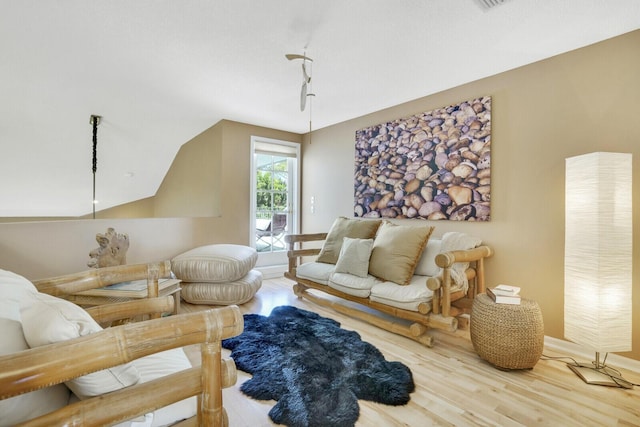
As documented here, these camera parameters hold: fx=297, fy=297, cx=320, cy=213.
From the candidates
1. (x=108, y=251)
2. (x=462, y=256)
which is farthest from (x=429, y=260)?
(x=108, y=251)

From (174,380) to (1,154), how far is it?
4.25 m

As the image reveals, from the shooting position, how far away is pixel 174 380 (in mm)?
858

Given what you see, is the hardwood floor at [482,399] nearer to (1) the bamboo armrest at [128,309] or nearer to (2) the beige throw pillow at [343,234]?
(1) the bamboo armrest at [128,309]

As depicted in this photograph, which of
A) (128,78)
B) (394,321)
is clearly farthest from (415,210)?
(128,78)

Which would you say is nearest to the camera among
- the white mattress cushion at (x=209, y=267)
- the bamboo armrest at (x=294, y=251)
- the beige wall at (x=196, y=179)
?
the white mattress cushion at (x=209, y=267)

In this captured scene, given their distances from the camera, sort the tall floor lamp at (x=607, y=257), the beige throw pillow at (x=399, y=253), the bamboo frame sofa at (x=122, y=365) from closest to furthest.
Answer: the bamboo frame sofa at (x=122, y=365)
the tall floor lamp at (x=607, y=257)
the beige throw pillow at (x=399, y=253)

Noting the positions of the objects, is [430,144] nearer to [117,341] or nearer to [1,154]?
[117,341]

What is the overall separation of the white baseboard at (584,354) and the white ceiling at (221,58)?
89.9 inches

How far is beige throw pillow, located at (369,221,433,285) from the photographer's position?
268 cm


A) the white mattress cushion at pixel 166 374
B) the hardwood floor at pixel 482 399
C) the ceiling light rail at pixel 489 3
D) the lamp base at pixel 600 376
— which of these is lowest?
the hardwood floor at pixel 482 399

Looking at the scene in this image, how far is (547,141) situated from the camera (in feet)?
7.99

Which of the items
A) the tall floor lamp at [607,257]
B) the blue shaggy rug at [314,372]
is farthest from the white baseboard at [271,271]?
the tall floor lamp at [607,257]

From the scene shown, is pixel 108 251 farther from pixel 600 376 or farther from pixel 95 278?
pixel 600 376

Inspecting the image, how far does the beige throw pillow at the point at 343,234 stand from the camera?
3342mm
